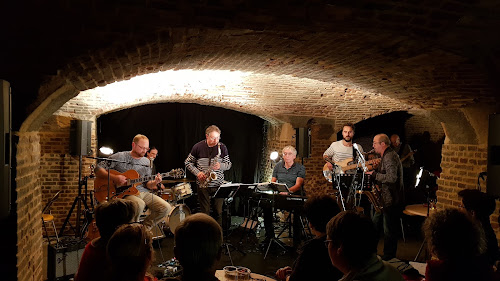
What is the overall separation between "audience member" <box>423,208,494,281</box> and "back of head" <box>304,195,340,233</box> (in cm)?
68

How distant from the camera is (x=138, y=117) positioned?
9.27 metres

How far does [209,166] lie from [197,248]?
519cm

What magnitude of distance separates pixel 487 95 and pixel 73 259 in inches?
220

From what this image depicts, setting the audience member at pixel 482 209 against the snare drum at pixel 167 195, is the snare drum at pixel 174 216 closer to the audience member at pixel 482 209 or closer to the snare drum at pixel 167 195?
the snare drum at pixel 167 195

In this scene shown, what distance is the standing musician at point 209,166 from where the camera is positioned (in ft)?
22.5

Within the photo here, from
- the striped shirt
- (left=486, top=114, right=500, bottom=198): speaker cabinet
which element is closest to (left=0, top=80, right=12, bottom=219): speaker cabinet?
the striped shirt

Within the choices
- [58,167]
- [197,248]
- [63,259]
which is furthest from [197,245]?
[58,167]

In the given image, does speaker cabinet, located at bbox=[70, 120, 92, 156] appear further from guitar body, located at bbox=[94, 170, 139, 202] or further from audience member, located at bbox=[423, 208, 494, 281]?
audience member, located at bbox=[423, 208, 494, 281]

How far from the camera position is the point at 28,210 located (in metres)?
3.87

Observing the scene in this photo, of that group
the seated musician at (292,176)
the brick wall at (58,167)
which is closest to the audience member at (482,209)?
the seated musician at (292,176)

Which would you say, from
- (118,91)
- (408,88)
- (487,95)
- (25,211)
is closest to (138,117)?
(118,91)

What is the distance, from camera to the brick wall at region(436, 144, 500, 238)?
17.0 ft

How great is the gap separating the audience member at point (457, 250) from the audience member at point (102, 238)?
2.11m

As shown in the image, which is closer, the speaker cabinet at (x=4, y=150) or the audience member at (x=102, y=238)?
the audience member at (x=102, y=238)
